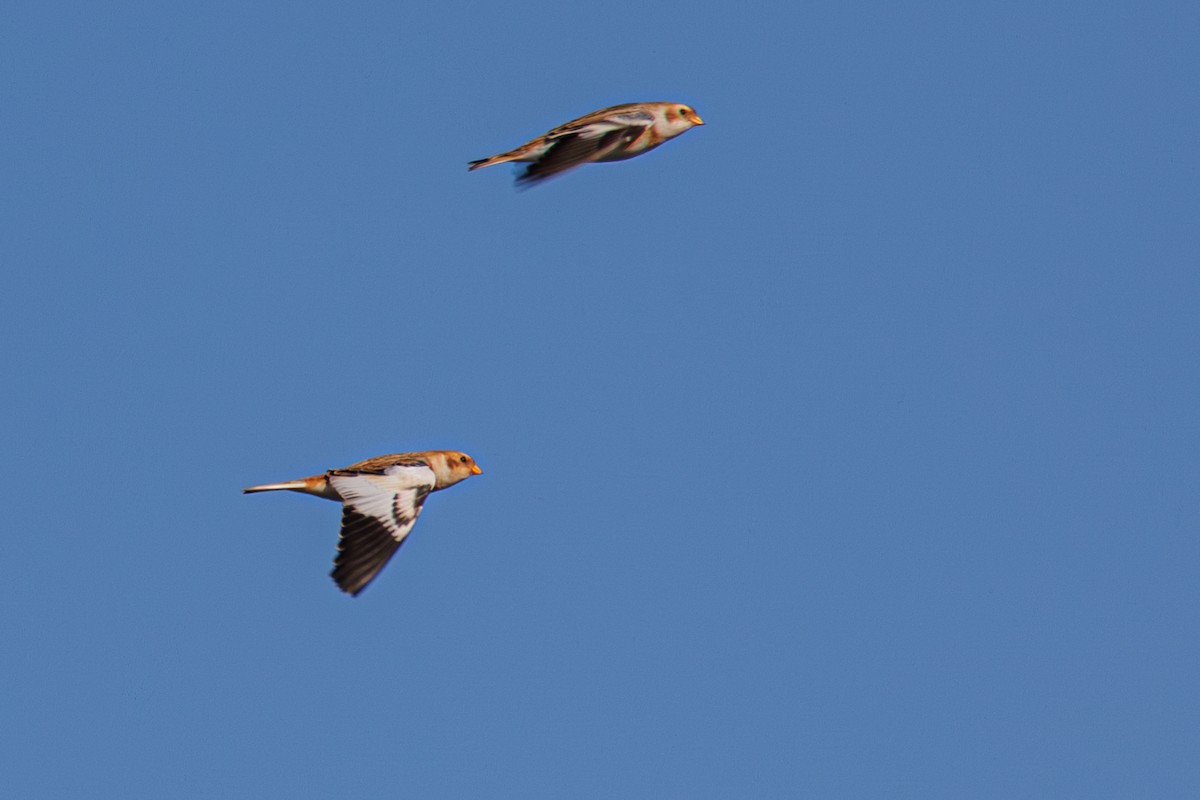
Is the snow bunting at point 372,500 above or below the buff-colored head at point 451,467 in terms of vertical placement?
below

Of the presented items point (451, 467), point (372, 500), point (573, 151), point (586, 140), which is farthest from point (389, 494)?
point (586, 140)

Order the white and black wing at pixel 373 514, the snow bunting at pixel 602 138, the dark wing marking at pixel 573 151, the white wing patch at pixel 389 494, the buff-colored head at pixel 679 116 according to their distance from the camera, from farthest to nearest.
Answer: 1. the buff-colored head at pixel 679 116
2. the snow bunting at pixel 602 138
3. the white wing patch at pixel 389 494
4. the dark wing marking at pixel 573 151
5. the white and black wing at pixel 373 514

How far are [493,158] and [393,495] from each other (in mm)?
3218

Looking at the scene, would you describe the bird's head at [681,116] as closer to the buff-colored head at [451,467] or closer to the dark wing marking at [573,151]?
the dark wing marking at [573,151]

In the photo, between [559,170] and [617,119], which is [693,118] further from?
[559,170]

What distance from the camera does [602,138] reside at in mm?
18531

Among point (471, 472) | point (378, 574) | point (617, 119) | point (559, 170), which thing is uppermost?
point (617, 119)

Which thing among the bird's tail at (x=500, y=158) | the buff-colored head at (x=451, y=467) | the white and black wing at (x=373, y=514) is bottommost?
the white and black wing at (x=373, y=514)

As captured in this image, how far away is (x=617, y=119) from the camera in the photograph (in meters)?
18.8

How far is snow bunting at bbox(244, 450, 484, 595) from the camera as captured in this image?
17047 mm

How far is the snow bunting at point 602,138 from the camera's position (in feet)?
58.7

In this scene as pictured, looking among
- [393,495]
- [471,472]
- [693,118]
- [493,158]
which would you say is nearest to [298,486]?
[393,495]

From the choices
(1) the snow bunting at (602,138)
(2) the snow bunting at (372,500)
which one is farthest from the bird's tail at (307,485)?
(1) the snow bunting at (602,138)

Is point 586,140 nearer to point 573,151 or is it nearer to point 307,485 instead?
point 573,151
